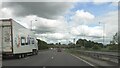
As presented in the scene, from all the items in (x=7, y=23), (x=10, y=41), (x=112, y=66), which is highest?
(x=7, y=23)

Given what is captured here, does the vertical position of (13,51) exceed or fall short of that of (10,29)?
it falls short

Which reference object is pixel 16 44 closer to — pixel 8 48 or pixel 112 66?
pixel 8 48

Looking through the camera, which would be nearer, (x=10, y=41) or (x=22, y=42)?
(x=10, y=41)

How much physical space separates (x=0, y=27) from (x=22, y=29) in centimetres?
500

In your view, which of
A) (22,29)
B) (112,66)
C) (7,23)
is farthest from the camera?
(22,29)

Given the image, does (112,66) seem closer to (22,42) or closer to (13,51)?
(13,51)

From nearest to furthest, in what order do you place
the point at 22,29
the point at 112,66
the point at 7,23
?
the point at 112,66, the point at 7,23, the point at 22,29

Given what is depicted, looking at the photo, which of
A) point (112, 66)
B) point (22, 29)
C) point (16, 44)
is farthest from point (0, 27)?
point (112, 66)

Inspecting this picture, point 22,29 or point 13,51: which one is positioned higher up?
point 22,29

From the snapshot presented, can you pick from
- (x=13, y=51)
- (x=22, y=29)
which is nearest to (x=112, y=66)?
(x=13, y=51)

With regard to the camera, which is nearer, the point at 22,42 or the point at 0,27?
the point at 0,27

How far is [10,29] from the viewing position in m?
29.4

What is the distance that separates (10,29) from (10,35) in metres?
0.69

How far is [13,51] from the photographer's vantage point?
97.1ft
